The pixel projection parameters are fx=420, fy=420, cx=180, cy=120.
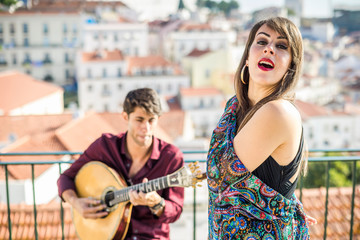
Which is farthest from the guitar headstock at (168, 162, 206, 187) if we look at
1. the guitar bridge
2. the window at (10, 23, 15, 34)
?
the window at (10, 23, 15, 34)

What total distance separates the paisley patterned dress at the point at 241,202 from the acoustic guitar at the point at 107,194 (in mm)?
497

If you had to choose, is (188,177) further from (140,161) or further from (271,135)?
(271,135)

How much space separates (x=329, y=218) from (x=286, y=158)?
11.3 feet

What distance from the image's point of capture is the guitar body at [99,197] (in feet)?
8.20

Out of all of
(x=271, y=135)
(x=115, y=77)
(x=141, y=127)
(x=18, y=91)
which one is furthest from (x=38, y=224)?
(x=115, y=77)

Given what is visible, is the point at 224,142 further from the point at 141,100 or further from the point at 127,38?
the point at 127,38

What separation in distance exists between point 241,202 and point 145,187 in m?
0.73

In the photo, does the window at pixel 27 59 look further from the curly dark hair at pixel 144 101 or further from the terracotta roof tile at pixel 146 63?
the curly dark hair at pixel 144 101

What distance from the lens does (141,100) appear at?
8.43ft

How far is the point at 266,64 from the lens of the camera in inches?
69.5

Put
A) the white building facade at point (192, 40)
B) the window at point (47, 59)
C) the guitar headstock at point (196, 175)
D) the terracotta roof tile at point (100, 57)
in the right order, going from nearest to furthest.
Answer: the guitar headstock at point (196, 175), the terracotta roof tile at point (100, 57), the window at point (47, 59), the white building facade at point (192, 40)

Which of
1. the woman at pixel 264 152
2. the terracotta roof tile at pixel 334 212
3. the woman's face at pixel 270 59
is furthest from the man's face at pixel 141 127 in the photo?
the terracotta roof tile at pixel 334 212

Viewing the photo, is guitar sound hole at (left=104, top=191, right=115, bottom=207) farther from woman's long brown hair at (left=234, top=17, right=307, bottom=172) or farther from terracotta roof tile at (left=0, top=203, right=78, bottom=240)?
terracotta roof tile at (left=0, top=203, right=78, bottom=240)

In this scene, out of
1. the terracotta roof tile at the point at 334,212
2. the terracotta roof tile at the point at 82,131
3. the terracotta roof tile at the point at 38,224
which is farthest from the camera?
the terracotta roof tile at the point at 82,131
